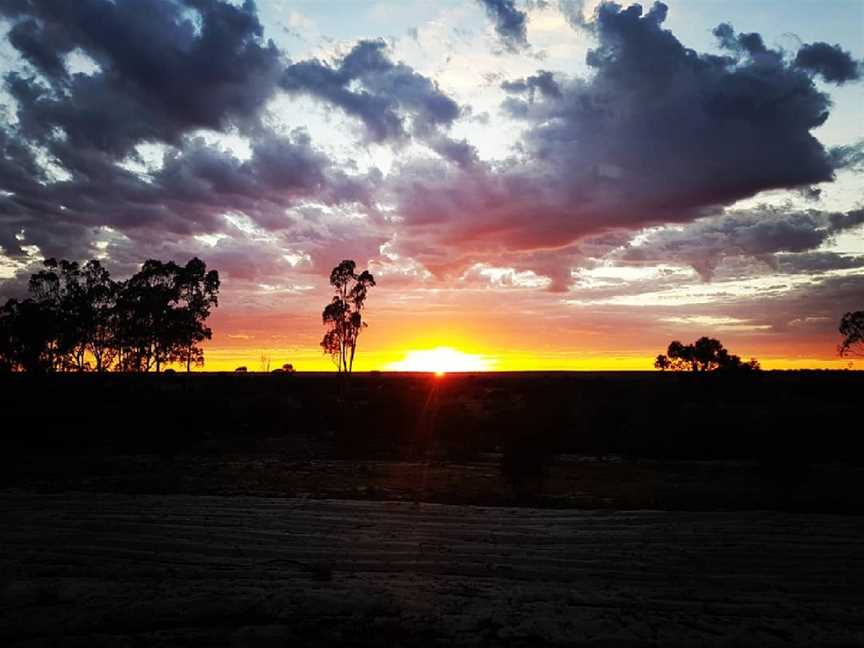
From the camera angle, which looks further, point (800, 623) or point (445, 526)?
point (445, 526)

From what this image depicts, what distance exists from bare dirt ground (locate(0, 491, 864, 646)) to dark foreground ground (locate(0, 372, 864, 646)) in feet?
0.10

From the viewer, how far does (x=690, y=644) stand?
5.45 m

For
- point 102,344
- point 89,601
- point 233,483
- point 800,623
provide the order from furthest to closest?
point 102,344, point 233,483, point 89,601, point 800,623

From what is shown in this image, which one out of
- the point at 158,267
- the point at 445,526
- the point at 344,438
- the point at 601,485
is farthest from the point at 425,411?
the point at 158,267

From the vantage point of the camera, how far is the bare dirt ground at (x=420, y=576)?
571 cm

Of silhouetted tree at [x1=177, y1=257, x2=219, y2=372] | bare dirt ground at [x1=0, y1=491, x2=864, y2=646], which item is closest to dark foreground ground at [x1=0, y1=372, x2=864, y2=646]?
bare dirt ground at [x1=0, y1=491, x2=864, y2=646]

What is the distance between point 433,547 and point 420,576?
125 cm

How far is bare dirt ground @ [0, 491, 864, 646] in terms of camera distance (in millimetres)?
5707

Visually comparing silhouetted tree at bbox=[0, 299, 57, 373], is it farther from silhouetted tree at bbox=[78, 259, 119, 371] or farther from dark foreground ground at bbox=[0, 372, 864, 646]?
dark foreground ground at bbox=[0, 372, 864, 646]

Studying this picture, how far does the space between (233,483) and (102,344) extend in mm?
54272

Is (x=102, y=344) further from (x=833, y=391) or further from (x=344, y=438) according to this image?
(x=833, y=391)

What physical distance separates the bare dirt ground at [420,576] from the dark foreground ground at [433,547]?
31 mm

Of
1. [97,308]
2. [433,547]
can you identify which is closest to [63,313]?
[97,308]

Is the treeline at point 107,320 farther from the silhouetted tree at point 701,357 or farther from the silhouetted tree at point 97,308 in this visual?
the silhouetted tree at point 701,357
